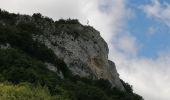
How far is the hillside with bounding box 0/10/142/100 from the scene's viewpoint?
72.4 m

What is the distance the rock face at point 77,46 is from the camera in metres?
90.3

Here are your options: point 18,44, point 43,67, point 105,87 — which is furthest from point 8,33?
point 105,87

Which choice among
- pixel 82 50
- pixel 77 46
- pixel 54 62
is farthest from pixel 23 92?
pixel 82 50

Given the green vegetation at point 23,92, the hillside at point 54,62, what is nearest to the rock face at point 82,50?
the hillside at point 54,62

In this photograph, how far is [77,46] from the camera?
9388cm

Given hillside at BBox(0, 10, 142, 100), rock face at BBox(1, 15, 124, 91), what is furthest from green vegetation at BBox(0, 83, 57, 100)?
rock face at BBox(1, 15, 124, 91)

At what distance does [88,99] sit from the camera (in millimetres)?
75500

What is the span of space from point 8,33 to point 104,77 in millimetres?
18199

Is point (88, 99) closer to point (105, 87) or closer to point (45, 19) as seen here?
point (105, 87)

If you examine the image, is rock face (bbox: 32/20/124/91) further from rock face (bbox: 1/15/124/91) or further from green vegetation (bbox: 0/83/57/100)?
green vegetation (bbox: 0/83/57/100)

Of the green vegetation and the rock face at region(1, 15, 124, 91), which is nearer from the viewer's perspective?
the green vegetation

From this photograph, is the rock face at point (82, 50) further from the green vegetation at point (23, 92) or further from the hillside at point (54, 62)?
the green vegetation at point (23, 92)

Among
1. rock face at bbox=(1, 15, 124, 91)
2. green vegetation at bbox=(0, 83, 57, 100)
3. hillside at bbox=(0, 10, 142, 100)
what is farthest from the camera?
rock face at bbox=(1, 15, 124, 91)

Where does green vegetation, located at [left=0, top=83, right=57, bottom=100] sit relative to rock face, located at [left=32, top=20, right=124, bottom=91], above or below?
below
